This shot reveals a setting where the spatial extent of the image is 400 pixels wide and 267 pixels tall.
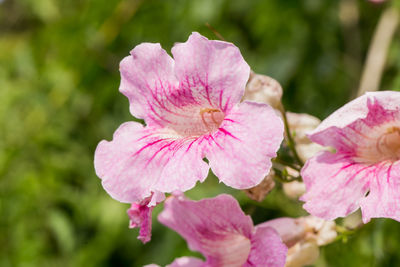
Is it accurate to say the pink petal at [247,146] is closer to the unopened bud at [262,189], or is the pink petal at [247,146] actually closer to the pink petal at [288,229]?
the unopened bud at [262,189]

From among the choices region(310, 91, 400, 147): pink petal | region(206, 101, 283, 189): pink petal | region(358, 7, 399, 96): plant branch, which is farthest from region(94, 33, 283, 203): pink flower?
region(358, 7, 399, 96): plant branch

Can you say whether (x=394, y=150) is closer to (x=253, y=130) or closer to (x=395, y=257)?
(x=253, y=130)

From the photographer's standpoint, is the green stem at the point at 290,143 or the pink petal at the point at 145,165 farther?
the green stem at the point at 290,143

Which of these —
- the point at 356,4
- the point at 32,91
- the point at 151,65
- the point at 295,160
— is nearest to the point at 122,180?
the point at 151,65

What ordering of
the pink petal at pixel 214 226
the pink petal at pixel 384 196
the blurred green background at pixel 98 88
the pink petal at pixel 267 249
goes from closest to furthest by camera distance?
the pink petal at pixel 384 196 → the pink petal at pixel 267 249 → the pink petal at pixel 214 226 → the blurred green background at pixel 98 88

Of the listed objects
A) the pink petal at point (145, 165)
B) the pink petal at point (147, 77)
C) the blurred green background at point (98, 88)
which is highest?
the pink petal at point (147, 77)

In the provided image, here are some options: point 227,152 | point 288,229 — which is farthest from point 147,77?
point 288,229

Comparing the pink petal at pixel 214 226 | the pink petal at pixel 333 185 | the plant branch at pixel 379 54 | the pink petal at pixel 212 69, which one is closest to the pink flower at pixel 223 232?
the pink petal at pixel 214 226

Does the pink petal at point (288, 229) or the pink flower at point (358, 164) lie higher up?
the pink flower at point (358, 164)
